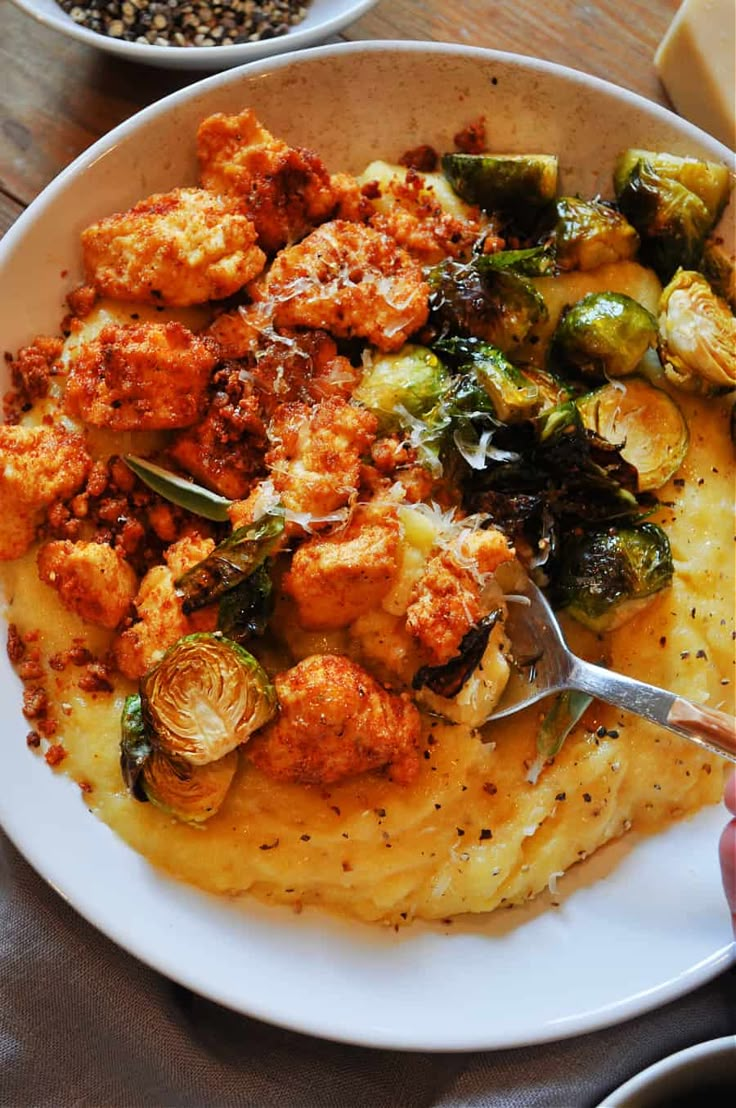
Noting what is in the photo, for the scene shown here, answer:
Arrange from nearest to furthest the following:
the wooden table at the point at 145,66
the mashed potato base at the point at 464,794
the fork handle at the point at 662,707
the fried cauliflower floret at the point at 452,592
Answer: the fork handle at the point at 662,707
the fried cauliflower floret at the point at 452,592
the mashed potato base at the point at 464,794
the wooden table at the point at 145,66

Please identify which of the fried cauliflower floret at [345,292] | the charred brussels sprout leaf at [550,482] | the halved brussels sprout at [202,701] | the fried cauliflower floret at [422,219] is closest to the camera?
the halved brussels sprout at [202,701]

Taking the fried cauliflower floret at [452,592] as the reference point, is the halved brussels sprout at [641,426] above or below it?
above

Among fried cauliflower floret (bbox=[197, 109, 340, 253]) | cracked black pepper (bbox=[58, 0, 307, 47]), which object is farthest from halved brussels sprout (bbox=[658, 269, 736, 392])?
cracked black pepper (bbox=[58, 0, 307, 47])

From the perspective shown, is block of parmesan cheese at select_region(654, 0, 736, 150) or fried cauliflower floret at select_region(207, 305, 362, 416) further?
block of parmesan cheese at select_region(654, 0, 736, 150)

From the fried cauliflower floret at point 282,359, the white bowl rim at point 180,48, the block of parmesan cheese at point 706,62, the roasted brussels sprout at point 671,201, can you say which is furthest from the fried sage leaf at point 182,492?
the block of parmesan cheese at point 706,62

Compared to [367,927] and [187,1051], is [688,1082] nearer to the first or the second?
[367,927]

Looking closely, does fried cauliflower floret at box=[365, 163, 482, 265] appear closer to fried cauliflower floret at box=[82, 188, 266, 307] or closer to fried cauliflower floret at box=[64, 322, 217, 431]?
fried cauliflower floret at box=[82, 188, 266, 307]

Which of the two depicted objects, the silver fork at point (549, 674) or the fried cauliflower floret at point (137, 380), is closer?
the silver fork at point (549, 674)

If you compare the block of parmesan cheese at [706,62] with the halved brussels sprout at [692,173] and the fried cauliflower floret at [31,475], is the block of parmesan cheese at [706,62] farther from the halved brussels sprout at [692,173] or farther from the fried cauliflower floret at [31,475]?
the fried cauliflower floret at [31,475]
